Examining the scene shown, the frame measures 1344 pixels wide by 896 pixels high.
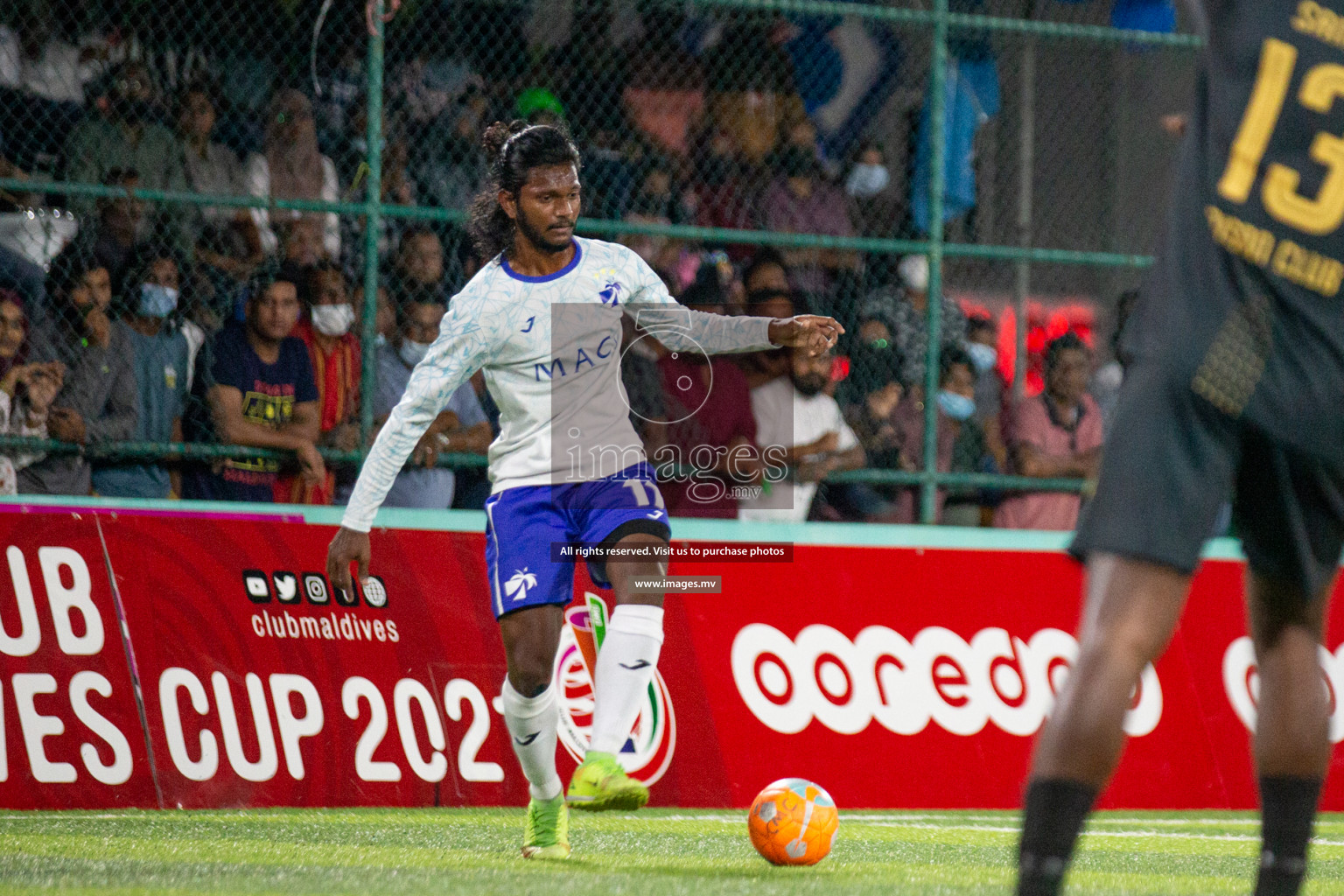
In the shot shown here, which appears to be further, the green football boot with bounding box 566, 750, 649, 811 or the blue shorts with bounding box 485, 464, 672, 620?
the blue shorts with bounding box 485, 464, 672, 620

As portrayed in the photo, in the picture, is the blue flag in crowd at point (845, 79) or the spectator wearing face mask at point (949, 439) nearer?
the spectator wearing face mask at point (949, 439)

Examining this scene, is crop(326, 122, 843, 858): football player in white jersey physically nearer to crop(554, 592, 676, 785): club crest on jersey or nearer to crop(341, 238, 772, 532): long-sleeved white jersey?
crop(341, 238, 772, 532): long-sleeved white jersey

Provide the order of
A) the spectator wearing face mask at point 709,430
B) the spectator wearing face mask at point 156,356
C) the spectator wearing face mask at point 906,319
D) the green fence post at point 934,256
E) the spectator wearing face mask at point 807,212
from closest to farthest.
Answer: the spectator wearing face mask at point 156,356 → the spectator wearing face mask at point 709,430 → the green fence post at point 934,256 → the spectator wearing face mask at point 906,319 → the spectator wearing face mask at point 807,212

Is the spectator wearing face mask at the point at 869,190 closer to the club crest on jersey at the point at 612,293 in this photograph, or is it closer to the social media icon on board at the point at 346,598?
the social media icon on board at the point at 346,598

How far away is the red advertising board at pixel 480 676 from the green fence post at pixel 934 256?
908mm

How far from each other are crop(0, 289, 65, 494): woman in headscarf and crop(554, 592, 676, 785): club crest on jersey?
2539 mm

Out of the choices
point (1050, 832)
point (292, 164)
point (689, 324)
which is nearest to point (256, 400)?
point (292, 164)

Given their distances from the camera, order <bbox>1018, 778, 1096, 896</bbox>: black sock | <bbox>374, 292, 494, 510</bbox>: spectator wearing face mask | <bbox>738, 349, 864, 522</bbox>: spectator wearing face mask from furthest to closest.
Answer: <bbox>738, 349, 864, 522</bbox>: spectator wearing face mask, <bbox>374, 292, 494, 510</bbox>: spectator wearing face mask, <bbox>1018, 778, 1096, 896</bbox>: black sock

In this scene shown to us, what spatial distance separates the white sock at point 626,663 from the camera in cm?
497

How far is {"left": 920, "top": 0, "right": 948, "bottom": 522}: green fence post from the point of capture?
8609 millimetres

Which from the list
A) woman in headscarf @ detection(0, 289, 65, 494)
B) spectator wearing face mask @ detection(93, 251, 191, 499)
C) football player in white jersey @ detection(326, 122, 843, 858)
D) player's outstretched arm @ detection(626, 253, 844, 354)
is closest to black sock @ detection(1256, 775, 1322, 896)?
football player in white jersey @ detection(326, 122, 843, 858)

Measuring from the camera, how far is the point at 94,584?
22.1ft

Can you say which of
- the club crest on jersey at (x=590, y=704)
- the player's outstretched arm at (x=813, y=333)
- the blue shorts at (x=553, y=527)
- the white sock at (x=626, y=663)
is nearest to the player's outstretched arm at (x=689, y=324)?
the player's outstretched arm at (x=813, y=333)

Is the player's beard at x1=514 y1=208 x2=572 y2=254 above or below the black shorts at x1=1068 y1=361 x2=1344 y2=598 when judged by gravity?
below
